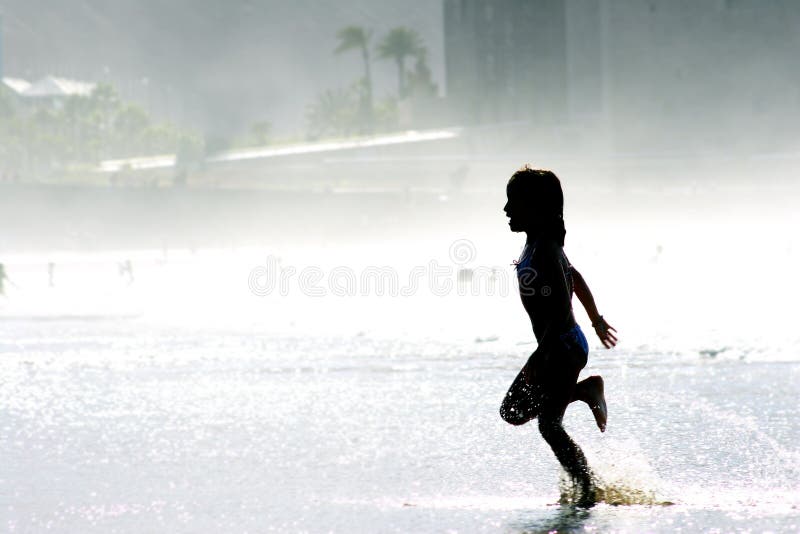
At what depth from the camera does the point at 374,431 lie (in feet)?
25.5

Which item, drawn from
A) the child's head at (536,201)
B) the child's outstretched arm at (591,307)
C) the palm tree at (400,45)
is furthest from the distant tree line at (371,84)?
the child's head at (536,201)

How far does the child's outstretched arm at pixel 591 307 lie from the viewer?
542cm

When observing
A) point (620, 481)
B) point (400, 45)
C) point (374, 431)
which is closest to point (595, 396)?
point (620, 481)

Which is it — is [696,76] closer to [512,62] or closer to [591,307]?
[512,62]

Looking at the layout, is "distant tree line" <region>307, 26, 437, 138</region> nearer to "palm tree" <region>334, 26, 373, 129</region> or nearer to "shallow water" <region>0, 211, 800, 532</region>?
"palm tree" <region>334, 26, 373, 129</region>

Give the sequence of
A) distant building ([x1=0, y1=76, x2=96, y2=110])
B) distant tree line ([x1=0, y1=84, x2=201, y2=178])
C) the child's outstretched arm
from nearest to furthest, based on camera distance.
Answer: the child's outstretched arm → distant tree line ([x1=0, y1=84, x2=201, y2=178]) → distant building ([x1=0, y1=76, x2=96, y2=110])

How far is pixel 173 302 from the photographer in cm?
2797

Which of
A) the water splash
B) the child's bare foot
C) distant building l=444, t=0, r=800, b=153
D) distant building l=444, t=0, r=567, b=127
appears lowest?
the water splash

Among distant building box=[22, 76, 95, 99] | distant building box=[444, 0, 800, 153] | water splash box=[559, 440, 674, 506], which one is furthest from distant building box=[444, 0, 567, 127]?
water splash box=[559, 440, 674, 506]

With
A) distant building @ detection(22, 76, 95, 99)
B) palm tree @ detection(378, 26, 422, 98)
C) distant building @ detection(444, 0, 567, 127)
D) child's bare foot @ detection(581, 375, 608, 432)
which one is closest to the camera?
child's bare foot @ detection(581, 375, 608, 432)

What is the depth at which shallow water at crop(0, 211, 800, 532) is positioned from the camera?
5.50 meters

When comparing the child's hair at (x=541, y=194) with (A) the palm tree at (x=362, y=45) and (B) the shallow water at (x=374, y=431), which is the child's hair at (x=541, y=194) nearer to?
(B) the shallow water at (x=374, y=431)

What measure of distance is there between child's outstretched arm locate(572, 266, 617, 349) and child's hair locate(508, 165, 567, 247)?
26cm

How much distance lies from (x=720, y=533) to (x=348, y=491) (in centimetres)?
182
